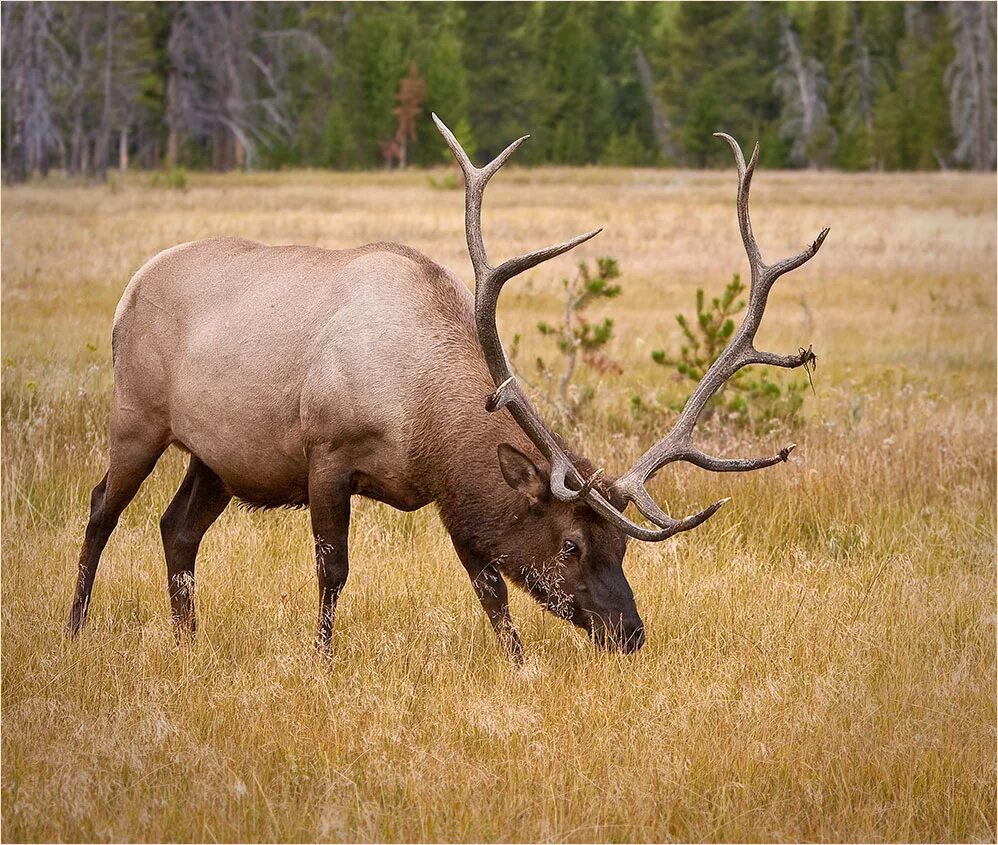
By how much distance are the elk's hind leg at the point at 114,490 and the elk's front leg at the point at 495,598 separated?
154cm

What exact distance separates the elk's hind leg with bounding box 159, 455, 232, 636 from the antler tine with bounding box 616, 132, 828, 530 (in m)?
2.12

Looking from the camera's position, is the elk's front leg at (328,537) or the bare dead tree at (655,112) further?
the bare dead tree at (655,112)

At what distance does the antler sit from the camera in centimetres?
522

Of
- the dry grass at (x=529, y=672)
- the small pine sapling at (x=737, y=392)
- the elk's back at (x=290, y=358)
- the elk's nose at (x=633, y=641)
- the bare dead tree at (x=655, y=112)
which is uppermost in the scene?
the bare dead tree at (x=655, y=112)

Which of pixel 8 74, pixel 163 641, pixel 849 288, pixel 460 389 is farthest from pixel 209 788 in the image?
pixel 8 74

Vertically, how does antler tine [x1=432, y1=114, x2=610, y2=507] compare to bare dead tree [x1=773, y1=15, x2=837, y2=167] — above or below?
below

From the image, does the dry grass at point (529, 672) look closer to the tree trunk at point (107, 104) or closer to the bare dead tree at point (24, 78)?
the bare dead tree at point (24, 78)

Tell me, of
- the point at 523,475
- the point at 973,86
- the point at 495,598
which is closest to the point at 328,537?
the point at 495,598

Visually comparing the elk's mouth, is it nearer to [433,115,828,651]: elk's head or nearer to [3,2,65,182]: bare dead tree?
[433,115,828,651]: elk's head

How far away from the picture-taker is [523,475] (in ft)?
17.9

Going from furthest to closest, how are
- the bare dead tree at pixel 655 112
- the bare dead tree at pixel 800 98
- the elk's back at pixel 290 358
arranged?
the bare dead tree at pixel 655 112, the bare dead tree at pixel 800 98, the elk's back at pixel 290 358

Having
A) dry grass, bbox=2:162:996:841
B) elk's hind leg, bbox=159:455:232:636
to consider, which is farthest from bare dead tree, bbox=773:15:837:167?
elk's hind leg, bbox=159:455:232:636

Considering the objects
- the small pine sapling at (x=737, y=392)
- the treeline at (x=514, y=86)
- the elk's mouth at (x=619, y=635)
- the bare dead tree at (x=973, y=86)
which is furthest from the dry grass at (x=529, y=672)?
the bare dead tree at (x=973, y=86)

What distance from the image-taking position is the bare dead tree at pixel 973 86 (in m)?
58.8
